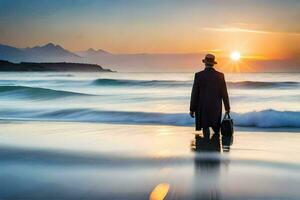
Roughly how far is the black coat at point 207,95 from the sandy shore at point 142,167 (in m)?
0.56

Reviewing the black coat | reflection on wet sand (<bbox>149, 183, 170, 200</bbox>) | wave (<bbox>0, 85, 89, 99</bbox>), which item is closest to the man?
the black coat

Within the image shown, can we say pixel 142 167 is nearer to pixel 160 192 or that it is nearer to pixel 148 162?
pixel 148 162

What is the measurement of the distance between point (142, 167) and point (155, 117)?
805cm

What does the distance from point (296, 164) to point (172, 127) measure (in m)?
5.65

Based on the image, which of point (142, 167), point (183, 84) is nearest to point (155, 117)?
point (142, 167)

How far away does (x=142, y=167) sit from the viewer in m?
6.57

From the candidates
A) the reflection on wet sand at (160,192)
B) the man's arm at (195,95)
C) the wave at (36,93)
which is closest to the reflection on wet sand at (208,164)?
the reflection on wet sand at (160,192)

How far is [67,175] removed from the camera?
5.95 metres

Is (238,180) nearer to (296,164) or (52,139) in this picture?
(296,164)

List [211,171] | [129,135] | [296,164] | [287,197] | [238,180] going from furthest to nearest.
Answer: [129,135]
[296,164]
[211,171]
[238,180]
[287,197]

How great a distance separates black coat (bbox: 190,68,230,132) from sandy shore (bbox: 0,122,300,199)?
557mm

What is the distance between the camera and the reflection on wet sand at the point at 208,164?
5148 mm

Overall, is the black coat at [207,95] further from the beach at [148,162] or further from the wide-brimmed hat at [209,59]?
the beach at [148,162]

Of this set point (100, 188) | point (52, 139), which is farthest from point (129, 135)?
point (100, 188)
